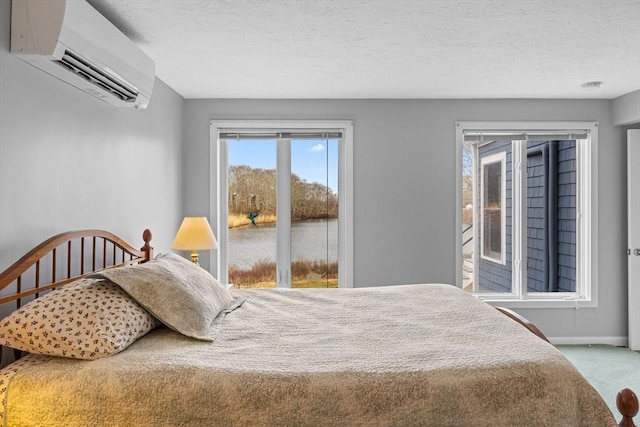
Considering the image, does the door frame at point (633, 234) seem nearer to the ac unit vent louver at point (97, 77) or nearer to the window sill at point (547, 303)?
the window sill at point (547, 303)

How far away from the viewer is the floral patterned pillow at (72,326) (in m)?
1.61

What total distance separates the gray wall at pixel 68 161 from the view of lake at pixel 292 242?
3.22 feet

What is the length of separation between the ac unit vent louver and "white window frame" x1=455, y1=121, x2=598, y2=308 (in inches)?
121

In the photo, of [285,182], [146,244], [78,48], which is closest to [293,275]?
[285,182]

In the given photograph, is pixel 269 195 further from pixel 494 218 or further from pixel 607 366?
pixel 607 366

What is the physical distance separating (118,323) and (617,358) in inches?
168

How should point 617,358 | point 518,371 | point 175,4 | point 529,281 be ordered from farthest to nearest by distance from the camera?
1. point 529,281
2. point 617,358
3. point 175,4
4. point 518,371

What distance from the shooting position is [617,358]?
397 centimetres

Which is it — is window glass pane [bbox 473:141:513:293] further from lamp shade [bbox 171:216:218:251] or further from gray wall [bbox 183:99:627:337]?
lamp shade [bbox 171:216:218:251]

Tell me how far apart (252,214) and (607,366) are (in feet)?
11.6

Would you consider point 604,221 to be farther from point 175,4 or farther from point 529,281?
point 175,4

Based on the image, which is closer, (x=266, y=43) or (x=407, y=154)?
(x=266, y=43)

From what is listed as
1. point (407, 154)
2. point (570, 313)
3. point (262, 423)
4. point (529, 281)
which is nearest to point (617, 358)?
point (570, 313)

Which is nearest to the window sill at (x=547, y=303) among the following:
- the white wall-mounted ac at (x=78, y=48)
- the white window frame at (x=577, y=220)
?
the white window frame at (x=577, y=220)
